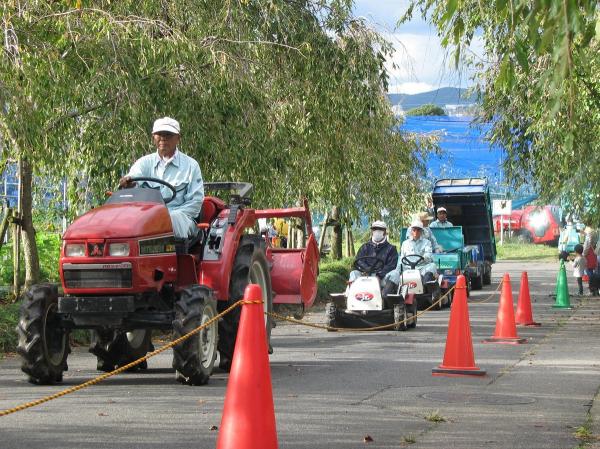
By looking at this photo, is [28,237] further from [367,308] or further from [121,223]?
[121,223]

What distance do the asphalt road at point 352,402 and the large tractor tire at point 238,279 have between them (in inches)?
14.8

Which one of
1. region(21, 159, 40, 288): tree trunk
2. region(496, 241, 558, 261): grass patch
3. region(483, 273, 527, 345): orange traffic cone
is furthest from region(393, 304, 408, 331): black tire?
region(496, 241, 558, 261): grass patch

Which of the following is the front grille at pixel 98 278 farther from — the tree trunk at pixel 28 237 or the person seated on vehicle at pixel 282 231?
the person seated on vehicle at pixel 282 231

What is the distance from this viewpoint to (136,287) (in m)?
10.8

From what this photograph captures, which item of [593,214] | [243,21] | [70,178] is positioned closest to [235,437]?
[70,178]

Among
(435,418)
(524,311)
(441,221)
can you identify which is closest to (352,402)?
(435,418)

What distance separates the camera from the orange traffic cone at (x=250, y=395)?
6.48 meters

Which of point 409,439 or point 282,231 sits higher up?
point 282,231

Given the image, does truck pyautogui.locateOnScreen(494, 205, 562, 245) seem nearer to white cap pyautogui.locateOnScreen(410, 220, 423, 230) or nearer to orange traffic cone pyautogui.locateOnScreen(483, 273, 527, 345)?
white cap pyautogui.locateOnScreen(410, 220, 423, 230)

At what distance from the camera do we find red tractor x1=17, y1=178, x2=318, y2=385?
10.8 m

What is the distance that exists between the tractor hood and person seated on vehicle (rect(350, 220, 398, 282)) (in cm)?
883

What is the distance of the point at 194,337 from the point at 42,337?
1346 millimetres

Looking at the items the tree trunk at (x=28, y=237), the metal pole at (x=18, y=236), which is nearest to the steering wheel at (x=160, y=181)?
the metal pole at (x=18, y=236)

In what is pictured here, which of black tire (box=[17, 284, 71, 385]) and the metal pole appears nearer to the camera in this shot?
black tire (box=[17, 284, 71, 385])
